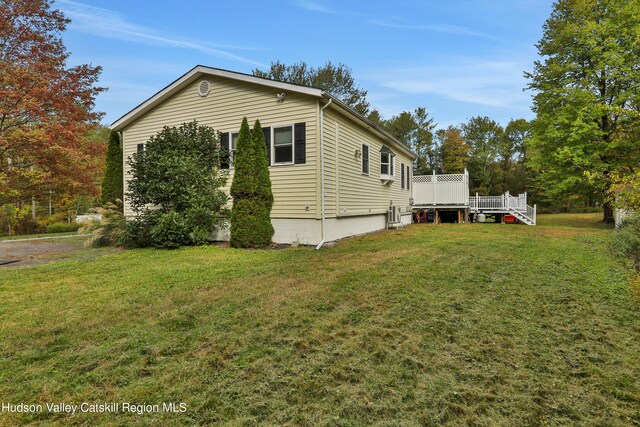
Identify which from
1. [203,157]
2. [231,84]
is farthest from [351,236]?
[231,84]

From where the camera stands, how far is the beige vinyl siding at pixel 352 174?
925 cm

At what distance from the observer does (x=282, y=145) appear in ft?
30.2

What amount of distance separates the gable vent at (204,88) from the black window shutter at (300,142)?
3.35 m

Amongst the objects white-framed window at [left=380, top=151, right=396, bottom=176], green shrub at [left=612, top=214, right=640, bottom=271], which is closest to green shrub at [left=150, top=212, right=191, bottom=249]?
white-framed window at [left=380, top=151, right=396, bottom=176]

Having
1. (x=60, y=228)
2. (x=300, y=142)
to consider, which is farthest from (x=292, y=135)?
(x=60, y=228)

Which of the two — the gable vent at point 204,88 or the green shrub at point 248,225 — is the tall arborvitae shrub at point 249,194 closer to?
the green shrub at point 248,225

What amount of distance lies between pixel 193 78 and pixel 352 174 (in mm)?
5788

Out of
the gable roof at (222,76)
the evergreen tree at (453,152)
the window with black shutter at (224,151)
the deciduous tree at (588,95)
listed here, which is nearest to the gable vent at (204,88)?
the gable roof at (222,76)

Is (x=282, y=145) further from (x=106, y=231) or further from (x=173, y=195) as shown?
(x=106, y=231)

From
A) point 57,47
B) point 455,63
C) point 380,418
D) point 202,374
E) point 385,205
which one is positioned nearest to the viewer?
point 380,418

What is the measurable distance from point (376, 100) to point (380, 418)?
113ft

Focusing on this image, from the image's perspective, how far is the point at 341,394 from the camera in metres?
2.10

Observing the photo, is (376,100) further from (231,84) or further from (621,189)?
(621,189)

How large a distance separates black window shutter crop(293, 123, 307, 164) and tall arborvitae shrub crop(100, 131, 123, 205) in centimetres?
733
